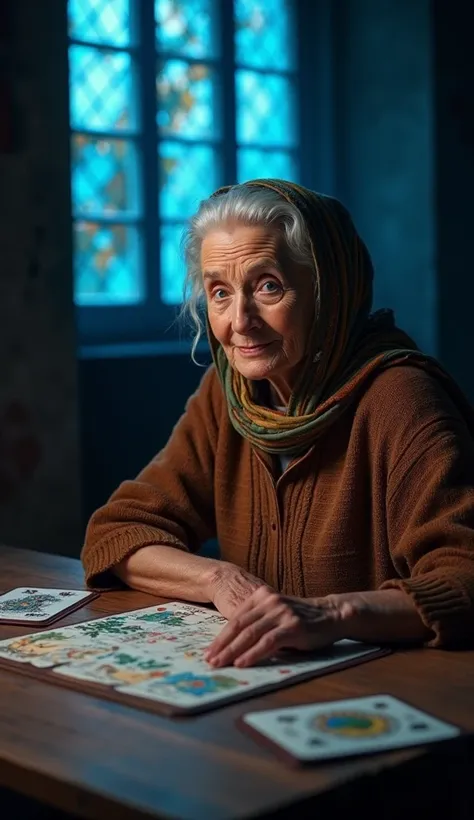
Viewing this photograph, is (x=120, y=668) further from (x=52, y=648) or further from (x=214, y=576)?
(x=214, y=576)

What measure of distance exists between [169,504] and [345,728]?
3.54 ft

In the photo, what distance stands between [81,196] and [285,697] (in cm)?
381

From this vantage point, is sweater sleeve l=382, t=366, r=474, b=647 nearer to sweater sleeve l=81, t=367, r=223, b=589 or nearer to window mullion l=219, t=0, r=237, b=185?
sweater sleeve l=81, t=367, r=223, b=589

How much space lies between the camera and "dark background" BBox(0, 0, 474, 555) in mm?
4383

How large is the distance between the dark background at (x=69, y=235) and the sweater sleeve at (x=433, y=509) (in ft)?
8.22

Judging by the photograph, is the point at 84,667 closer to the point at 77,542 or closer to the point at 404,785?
the point at 404,785

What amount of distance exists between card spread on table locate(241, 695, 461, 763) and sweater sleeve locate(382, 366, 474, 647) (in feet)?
1.11

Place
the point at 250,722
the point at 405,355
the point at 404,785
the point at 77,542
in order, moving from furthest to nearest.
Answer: the point at 77,542, the point at 405,355, the point at 250,722, the point at 404,785

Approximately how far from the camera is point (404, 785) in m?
1.36

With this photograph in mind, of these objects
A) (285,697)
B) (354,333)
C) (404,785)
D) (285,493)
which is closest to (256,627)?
(285,697)

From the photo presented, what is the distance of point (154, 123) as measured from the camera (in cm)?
530

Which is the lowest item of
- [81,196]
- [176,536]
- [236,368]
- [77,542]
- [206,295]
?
[77,542]

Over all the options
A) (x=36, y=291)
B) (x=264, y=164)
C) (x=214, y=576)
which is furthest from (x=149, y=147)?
(x=214, y=576)

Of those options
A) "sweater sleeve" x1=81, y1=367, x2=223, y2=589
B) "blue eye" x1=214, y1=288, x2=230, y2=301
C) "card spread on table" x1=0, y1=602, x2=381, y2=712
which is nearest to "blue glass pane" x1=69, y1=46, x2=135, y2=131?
"sweater sleeve" x1=81, y1=367, x2=223, y2=589
